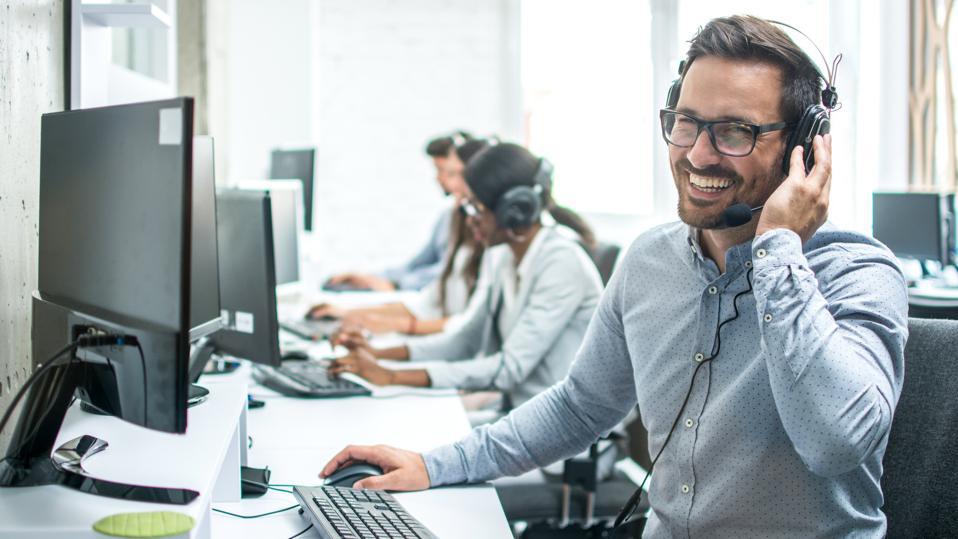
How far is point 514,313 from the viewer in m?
2.33

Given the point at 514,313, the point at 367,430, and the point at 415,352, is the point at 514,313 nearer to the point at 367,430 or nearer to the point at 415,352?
the point at 415,352

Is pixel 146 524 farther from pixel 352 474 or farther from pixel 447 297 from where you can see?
pixel 447 297

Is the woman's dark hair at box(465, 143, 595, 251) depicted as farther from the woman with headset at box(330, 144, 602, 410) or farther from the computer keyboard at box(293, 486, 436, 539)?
the computer keyboard at box(293, 486, 436, 539)

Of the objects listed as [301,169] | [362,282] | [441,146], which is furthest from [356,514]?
[441,146]

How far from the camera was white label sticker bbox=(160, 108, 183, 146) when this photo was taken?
2.64ft

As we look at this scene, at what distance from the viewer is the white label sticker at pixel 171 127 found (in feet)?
2.64

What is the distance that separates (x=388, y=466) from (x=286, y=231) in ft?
4.92

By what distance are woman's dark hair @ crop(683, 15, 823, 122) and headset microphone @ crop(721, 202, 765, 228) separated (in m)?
0.14

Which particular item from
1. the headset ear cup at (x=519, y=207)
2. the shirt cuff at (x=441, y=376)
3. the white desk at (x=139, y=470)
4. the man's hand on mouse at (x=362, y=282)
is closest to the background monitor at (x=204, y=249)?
the white desk at (x=139, y=470)

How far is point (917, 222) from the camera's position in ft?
13.6

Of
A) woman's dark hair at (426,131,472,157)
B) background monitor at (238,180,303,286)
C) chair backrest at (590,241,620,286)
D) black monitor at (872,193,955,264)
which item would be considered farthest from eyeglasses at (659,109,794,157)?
black monitor at (872,193,955,264)

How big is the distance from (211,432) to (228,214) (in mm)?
822

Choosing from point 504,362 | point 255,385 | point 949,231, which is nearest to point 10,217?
point 255,385

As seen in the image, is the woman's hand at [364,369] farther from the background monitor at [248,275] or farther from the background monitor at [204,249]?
the background monitor at [204,249]
